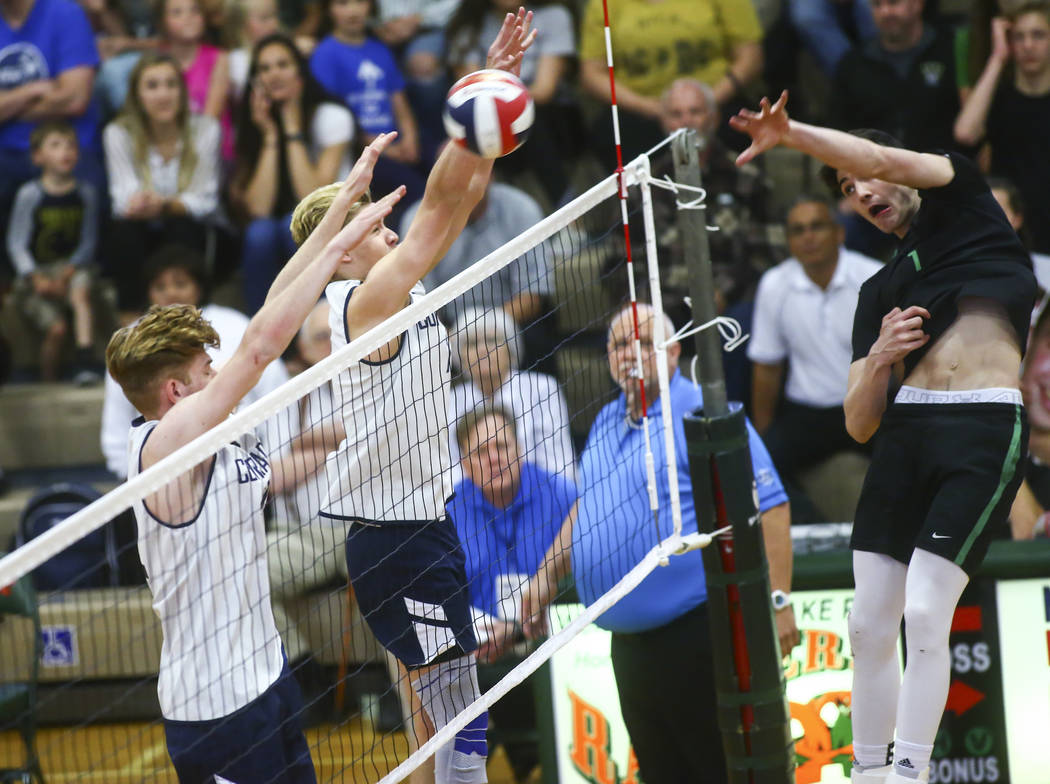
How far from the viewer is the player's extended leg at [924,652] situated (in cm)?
386

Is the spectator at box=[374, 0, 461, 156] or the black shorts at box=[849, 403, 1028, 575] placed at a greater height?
the spectator at box=[374, 0, 461, 156]

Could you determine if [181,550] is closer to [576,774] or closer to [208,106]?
[576,774]

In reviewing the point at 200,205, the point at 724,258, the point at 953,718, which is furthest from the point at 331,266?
the point at 200,205

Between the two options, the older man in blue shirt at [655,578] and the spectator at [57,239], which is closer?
the older man in blue shirt at [655,578]

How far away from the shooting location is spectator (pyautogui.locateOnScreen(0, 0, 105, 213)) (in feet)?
28.2

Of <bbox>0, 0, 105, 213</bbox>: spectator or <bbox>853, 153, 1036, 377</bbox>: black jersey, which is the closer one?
<bbox>853, 153, 1036, 377</bbox>: black jersey

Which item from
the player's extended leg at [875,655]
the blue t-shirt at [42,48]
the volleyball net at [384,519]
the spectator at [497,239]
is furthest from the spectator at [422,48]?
the player's extended leg at [875,655]

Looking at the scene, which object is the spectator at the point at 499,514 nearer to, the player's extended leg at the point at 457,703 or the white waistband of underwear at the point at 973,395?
the player's extended leg at the point at 457,703

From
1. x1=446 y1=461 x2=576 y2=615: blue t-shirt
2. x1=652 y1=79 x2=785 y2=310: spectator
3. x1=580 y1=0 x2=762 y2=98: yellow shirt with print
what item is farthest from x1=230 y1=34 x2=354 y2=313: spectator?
x1=446 y1=461 x2=576 y2=615: blue t-shirt

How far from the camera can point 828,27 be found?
802 cm

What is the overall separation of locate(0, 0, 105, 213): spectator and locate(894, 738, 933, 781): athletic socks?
6.65 m

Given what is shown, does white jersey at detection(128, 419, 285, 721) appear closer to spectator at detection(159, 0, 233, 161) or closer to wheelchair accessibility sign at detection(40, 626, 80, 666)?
wheelchair accessibility sign at detection(40, 626, 80, 666)

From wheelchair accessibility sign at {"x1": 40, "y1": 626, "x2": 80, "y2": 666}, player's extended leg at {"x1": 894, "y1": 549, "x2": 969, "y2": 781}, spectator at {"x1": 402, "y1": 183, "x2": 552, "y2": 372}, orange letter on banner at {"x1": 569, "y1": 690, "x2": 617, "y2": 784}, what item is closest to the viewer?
player's extended leg at {"x1": 894, "y1": 549, "x2": 969, "y2": 781}

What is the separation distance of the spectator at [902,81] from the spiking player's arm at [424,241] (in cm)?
425
